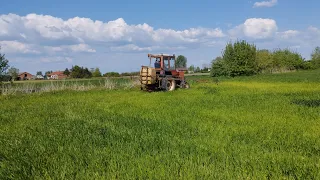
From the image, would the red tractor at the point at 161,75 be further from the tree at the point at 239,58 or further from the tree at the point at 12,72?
the tree at the point at 239,58

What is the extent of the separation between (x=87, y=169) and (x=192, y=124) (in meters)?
4.34

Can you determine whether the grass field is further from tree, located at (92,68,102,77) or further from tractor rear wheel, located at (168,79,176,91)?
tree, located at (92,68,102,77)

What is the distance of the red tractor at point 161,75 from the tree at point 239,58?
29.0 metres

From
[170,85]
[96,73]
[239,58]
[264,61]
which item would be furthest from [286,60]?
[170,85]

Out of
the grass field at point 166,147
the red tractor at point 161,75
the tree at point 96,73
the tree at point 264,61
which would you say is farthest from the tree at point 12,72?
the tree at point 264,61

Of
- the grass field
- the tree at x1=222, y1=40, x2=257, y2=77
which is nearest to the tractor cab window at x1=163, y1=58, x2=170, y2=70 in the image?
the grass field

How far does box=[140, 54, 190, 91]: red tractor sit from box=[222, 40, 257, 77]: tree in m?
29.0

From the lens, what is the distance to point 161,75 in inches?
938

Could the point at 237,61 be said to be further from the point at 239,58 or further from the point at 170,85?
the point at 170,85

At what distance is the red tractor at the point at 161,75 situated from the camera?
75.7 ft

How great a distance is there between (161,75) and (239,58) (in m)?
31.6

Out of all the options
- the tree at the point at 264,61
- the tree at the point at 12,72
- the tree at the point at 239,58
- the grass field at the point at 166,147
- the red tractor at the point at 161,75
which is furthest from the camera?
the tree at the point at 264,61

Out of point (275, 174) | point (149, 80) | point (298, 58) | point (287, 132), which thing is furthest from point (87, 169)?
point (298, 58)

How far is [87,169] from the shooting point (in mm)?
5480
